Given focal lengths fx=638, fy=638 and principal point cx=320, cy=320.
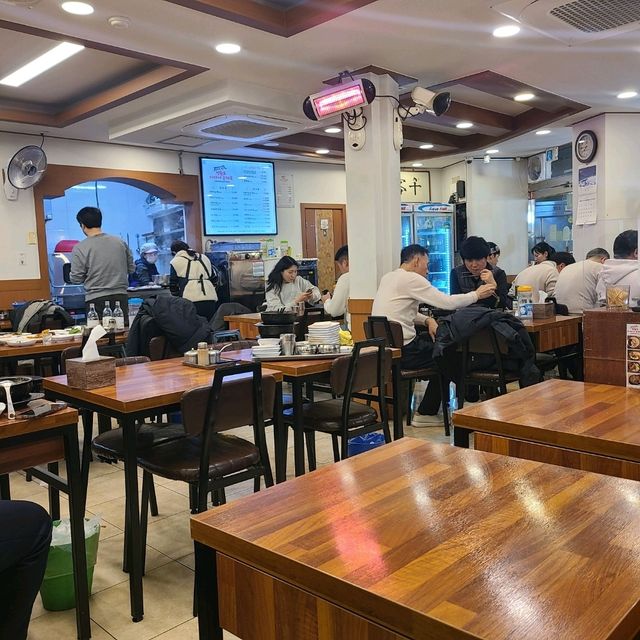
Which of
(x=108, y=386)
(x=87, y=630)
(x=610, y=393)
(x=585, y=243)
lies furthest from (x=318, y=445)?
(x=585, y=243)

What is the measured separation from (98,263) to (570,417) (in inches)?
194

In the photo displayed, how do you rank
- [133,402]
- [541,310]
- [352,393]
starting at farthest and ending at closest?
[541,310], [352,393], [133,402]

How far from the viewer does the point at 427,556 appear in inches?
40.5

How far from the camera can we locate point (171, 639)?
7.37 feet

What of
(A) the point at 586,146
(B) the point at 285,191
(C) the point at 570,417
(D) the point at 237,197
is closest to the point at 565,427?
(C) the point at 570,417

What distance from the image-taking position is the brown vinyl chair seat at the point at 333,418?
129 inches

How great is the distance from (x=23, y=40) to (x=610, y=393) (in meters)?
4.86

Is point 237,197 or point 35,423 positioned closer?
point 35,423

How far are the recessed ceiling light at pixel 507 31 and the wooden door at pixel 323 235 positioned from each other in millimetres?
5169

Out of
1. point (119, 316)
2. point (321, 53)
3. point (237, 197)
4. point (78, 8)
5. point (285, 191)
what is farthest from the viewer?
point (285, 191)

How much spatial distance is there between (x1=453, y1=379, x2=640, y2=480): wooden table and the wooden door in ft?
24.9

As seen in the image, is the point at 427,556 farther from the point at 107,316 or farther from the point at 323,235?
the point at 323,235

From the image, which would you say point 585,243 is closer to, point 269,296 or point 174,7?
point 269,296

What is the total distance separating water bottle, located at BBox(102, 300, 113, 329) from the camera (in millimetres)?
4996
